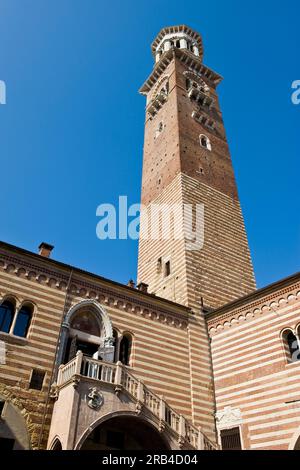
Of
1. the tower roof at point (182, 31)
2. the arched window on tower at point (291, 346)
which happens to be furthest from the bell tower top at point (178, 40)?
the arched window on tower at point (291, 346)

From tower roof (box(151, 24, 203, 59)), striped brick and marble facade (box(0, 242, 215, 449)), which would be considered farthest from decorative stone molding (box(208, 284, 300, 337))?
tower roof (box(151, 24, 203, 59))

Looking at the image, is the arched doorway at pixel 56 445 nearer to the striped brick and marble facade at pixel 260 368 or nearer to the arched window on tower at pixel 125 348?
the arched window on tower at pixel 125 348

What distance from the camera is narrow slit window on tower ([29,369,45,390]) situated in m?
10.9

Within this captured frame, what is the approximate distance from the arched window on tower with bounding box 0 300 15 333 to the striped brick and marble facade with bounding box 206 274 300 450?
779cm

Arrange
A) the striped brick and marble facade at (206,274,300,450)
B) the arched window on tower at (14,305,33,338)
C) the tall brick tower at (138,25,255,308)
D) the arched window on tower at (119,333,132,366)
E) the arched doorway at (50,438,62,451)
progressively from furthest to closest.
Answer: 1. the tall brick tower at (138,25,255,308)
2. the arched window on tower at (119,333,132,366)
3. the striped brick and marble facade at (206,274,300,450)
4. the arched window on tower at (14,305,33,338)
5. the arched doorway at (50,438,62,451)

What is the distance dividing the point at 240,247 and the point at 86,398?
12596 mm

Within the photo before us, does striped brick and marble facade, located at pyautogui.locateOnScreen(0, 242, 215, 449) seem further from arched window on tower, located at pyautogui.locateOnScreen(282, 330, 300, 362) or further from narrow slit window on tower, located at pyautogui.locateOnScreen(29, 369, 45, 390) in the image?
arched window on tower, located at pyautogui.locateOnScreen(282, 330, 300, 362)

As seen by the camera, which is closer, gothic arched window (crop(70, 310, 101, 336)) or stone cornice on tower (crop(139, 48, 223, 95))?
gothic arched window (crop(70, 310, 101, 336))

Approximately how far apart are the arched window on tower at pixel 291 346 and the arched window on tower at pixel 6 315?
8718 millimetres

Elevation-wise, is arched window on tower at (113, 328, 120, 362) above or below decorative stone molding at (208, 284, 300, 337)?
below

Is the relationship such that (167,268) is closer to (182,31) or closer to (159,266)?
(159,266)

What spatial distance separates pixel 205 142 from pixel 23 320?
670 inches

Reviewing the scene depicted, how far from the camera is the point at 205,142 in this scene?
24.7 m

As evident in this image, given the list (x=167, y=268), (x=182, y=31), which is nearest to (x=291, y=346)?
(x=167, y=268)
